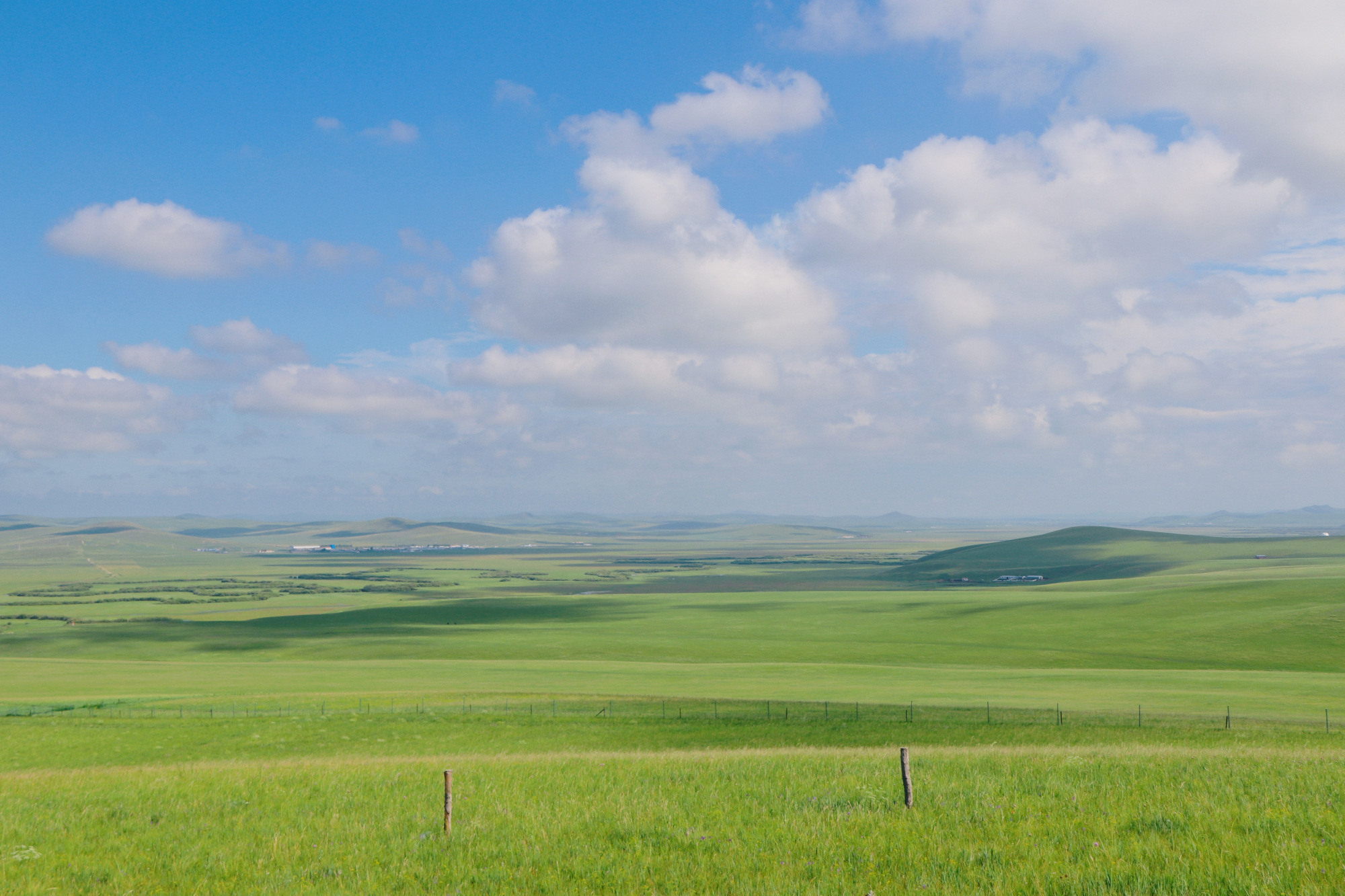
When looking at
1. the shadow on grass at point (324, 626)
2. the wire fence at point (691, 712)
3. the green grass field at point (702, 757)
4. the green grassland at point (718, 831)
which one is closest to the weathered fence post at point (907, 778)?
the green grassland at point (718, 831)

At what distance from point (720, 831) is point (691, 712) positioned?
32439mm

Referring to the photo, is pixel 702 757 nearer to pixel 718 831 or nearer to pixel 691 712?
pixel 718 831

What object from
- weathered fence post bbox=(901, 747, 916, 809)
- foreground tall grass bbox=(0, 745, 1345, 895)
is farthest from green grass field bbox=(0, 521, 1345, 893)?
weathered fence post bbox=(901, 747, 916, 809)

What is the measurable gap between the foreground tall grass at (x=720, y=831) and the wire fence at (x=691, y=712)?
810 inches

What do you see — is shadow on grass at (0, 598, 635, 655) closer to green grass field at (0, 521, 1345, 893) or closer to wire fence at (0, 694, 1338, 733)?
green grass field at (0, 521, 1345, 893)

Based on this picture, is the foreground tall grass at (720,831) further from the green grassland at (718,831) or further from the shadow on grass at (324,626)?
the shadow on grass at (324,626)

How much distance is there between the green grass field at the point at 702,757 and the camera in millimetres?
10234

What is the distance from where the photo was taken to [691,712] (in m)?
43.1

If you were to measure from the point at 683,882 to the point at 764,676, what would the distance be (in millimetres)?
54757

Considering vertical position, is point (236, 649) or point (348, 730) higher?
point (348, 730)

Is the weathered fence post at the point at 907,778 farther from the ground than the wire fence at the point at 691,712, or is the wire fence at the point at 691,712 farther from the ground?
the weathered fence post at the point at 907,778

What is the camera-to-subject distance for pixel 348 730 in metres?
38.8

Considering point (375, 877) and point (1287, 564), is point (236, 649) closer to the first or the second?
point (375, 877)

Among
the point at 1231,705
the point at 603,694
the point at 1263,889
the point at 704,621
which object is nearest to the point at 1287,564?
the point at 704,621
